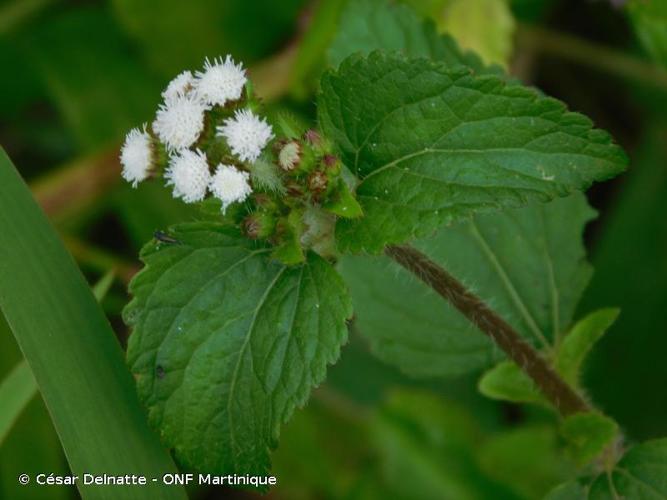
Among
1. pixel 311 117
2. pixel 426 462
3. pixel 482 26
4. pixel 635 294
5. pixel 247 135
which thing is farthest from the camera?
pixel 311 117

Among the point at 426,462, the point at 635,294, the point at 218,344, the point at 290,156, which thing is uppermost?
the point at 290,156

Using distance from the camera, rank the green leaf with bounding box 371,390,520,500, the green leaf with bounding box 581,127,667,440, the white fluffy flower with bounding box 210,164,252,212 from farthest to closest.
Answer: the green leaf with bounding box 581,127,667,440 → the green leaf with bounding box 371,390,520,500 → the white fluffy flower with bounding box 210,164,252,212

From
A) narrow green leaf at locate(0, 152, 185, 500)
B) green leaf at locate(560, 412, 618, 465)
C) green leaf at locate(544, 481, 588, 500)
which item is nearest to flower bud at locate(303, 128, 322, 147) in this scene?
narrow green leaf at locate(0, 152, 185, 500)

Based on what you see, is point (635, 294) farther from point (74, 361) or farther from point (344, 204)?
point (74, 361)

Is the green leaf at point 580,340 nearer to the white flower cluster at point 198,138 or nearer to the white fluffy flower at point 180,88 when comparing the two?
the white flower cluster at point 198,138

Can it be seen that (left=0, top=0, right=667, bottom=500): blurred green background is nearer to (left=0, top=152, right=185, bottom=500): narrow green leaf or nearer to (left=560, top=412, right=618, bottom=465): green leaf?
(left=560, top=412, right=618, bottom=465): green leaf

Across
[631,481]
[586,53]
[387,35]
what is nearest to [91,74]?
[387,35]

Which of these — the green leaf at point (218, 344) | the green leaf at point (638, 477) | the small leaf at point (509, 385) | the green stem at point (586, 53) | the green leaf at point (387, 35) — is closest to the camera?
the green leaf at point (218, 344)

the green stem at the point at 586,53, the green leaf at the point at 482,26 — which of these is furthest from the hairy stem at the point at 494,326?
the green stem at the point at 586,53
